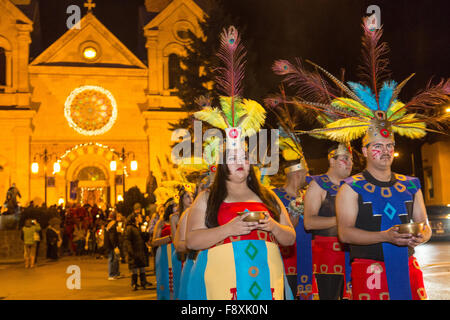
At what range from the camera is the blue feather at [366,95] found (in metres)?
4.94

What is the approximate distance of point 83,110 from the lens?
3816 cm

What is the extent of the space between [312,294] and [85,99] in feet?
111

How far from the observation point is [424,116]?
5086 mm

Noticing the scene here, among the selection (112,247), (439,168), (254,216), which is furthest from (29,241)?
(439,168)

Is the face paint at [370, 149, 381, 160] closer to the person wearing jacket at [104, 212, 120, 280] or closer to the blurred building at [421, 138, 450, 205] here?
the person wearing jacket at [104, 212, 120, 280]

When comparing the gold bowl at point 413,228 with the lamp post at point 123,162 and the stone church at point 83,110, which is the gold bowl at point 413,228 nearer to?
the lamp post at point 123,162

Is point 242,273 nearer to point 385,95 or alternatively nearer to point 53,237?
point 385,95

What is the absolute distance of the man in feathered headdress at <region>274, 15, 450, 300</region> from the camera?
4.25 m

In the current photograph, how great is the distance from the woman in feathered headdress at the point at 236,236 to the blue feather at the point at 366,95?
49.6 inches

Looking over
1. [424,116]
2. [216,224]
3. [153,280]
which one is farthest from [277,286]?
[153,280]

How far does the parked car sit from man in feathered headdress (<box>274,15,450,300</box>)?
1517 cm

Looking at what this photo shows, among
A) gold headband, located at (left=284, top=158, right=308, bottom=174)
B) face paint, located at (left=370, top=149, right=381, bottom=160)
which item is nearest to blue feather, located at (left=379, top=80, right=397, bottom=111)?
face paint, located at (left=370, top=149, right=381, bottom=160)
